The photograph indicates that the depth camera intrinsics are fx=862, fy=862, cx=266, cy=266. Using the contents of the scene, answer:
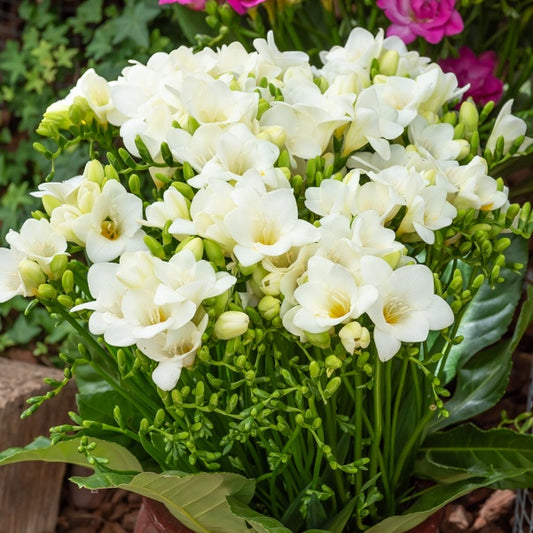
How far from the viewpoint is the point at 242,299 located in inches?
30.2

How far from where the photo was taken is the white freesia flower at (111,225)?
765 millimetres

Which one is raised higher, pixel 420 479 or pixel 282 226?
pixel 282 226

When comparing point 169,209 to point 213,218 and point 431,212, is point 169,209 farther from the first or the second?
point 431,212

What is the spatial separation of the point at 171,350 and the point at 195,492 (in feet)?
A: 0.67

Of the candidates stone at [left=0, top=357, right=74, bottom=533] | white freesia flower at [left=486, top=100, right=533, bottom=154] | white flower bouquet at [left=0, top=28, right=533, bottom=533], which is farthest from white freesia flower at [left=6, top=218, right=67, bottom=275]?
stone at [left=0, top=357, right=74, bottom=533]

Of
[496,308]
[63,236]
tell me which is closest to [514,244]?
[496,308]

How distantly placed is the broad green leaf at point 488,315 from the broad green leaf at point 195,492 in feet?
1.17

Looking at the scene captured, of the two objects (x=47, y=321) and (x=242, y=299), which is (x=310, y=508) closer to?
(x=242, y=299)

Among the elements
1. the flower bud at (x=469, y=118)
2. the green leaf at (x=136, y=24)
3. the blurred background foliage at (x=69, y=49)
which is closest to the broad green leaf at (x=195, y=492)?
the flower bud at (x=469, y=118)

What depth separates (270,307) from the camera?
715 millimetres

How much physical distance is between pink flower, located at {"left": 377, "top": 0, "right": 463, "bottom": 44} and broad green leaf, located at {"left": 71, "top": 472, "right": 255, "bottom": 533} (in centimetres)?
68

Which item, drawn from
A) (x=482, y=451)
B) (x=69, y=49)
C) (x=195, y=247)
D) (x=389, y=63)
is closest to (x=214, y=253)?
(x=195, y=247)

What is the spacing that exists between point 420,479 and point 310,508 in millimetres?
203

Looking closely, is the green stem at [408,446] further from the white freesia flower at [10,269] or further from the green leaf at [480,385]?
the white freesia flower at [10,269]
